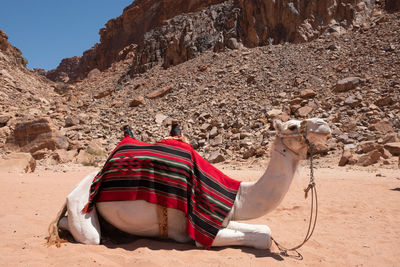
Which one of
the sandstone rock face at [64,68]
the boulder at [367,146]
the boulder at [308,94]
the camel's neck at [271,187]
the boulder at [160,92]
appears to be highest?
the sandstone rock face at [64,68]

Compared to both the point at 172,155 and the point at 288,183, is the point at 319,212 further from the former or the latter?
the point at 172,155

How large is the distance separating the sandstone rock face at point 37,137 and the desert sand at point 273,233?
22.8 ft

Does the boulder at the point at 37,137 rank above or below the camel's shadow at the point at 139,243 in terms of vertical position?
above

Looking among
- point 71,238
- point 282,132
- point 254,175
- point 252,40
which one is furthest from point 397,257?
point 252,40

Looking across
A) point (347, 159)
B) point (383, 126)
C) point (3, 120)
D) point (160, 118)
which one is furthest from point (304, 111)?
point (3, 120)

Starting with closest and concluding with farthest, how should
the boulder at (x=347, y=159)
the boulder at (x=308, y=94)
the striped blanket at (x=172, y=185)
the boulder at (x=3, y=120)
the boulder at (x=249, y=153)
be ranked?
the striped blanket at (x=172, y=185) < the boulder at (x=347, y=159) < the boulder at (x=249, y=153) < the boulder at (x=3, y=120) < the boulder at (x=308, y=94)

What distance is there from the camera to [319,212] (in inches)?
202

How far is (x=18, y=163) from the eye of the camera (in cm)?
917

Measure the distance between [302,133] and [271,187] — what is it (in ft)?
1.85

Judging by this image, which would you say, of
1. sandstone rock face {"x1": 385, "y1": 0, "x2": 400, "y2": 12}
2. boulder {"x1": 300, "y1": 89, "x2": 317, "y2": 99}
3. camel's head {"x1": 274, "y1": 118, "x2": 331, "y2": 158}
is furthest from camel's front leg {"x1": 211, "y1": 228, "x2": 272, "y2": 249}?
sandstone rock face {"x1": 385, "y1": 0, "x2": 400, "y2": 12}

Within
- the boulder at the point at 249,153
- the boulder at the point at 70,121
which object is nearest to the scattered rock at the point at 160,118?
the boulder at the point at 70,121

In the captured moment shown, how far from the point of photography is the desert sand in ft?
8.56

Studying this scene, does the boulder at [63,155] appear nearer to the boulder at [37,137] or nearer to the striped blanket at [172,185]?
the boulder at [37,137]

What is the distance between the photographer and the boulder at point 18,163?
8.79 metres
